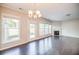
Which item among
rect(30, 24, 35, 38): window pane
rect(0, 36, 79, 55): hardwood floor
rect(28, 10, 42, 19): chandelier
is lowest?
rect(0, 36, 79, 55): hardwood floor

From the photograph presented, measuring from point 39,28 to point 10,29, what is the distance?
0.81 m

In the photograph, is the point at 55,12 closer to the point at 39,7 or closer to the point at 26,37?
the point at 39,7

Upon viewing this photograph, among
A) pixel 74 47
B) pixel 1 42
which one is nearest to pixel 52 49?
pixel 74 47

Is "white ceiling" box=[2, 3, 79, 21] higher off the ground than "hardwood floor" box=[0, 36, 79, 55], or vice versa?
"white ceiling" box=[2, 3, 79, 21]

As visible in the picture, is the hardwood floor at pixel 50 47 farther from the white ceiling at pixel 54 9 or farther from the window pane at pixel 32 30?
the white ceiling at pixel 54 9

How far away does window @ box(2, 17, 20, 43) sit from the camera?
245 centimetres

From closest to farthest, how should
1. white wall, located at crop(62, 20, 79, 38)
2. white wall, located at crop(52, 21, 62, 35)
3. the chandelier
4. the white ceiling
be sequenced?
1. the white ceiling
2. the chandelier
3. white wall, located at crop(62, 20, 79, 38)
4. white wall, located at crop(52, 21, 62, 35)

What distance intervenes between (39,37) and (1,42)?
1012 millimetres

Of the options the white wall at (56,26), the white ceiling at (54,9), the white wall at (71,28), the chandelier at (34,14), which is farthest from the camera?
the white wall at (56,26)

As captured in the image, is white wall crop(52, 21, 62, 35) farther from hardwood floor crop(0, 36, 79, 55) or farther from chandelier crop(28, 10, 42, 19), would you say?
chandelier crop(28, 10, 42, 19)

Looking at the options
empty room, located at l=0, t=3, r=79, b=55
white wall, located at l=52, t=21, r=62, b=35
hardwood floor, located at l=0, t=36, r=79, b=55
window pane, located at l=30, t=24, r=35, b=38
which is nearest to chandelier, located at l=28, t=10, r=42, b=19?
empty room, located at l=0, t=3, r=79, b=55

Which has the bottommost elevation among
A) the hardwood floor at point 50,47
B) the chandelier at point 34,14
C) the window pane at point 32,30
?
the hardwood floor at point 50,47

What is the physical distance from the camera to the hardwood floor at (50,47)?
7.98 feet

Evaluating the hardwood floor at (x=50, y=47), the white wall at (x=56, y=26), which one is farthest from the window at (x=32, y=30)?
the white wall at (x=56, y=26)
